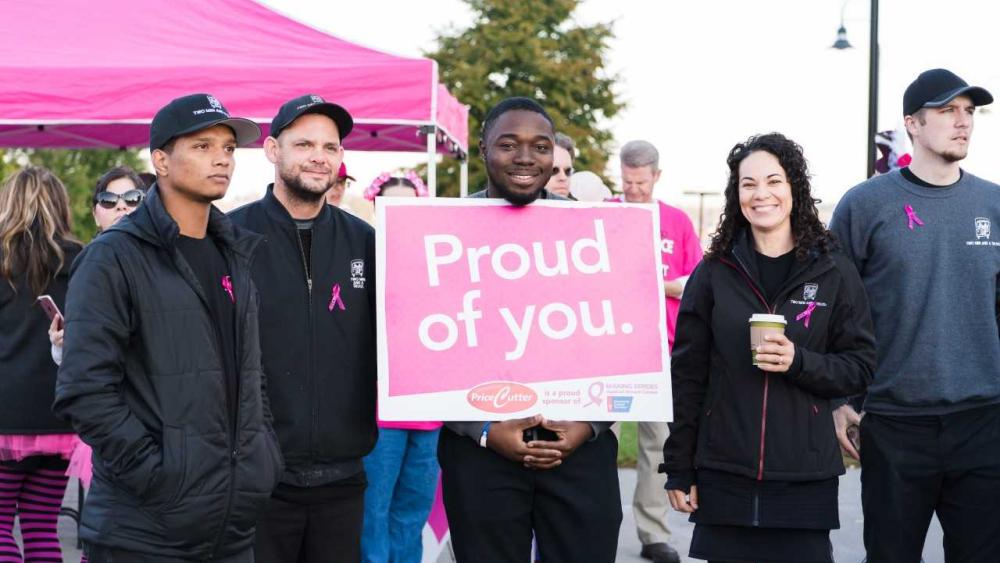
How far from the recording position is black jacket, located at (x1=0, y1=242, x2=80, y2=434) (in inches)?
192

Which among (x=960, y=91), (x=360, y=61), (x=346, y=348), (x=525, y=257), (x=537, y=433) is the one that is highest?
(x=360, y=61)

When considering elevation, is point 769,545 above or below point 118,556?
below

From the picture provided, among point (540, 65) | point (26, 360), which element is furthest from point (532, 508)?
point (540, 65)

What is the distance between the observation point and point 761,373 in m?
3.61

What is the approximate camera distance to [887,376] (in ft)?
13.8

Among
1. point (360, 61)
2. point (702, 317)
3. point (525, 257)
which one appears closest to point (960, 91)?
point (702, 317)

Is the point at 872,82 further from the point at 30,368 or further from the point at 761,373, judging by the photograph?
the point at 30,368

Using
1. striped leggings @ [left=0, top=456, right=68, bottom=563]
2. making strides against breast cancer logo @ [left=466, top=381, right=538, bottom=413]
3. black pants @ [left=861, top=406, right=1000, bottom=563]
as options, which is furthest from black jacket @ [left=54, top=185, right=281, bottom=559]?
black pants @ [left=861, top=406, right=1000, bottom=563]

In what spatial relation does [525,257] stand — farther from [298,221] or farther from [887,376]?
[887,376]

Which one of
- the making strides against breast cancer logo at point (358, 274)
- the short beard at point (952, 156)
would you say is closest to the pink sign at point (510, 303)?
the making strides against breast cancer logo at point (358, 274)

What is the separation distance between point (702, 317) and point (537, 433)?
723mm

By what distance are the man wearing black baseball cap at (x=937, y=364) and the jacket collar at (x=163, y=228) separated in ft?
7.78

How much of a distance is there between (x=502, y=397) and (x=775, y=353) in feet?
2.89

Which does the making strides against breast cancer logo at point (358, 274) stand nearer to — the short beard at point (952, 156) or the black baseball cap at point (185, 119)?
the black baseball cap at point (185, 119)
